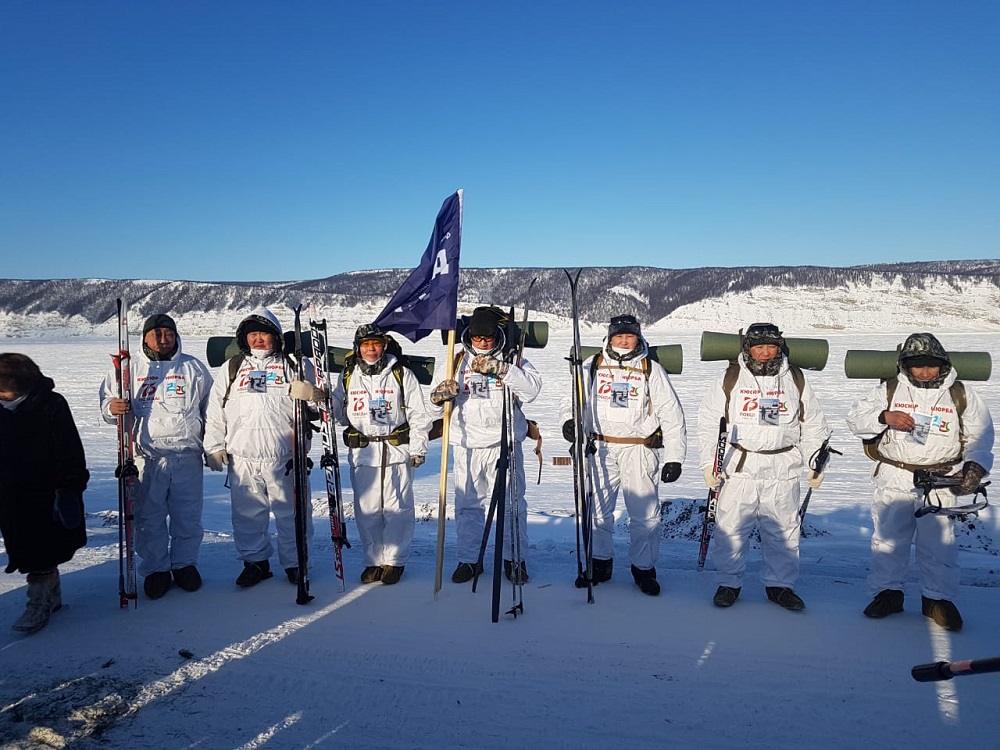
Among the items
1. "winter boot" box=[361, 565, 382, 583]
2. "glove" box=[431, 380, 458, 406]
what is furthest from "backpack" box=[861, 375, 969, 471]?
"winter boot" box=[361, 565, 382, 583]

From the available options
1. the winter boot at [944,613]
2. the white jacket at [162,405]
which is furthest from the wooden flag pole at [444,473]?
the winter boot at [944,613]

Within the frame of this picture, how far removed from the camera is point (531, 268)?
11738 centimetres

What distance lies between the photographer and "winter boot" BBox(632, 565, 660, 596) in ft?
18.2

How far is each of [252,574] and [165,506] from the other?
95 centimetres

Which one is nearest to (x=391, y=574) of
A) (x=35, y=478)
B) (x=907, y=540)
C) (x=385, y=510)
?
(x=385, y=510)

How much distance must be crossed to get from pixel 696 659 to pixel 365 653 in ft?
7.53

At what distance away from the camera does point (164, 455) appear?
554cm

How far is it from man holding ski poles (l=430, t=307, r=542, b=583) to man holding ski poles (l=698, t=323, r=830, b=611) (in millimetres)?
1664

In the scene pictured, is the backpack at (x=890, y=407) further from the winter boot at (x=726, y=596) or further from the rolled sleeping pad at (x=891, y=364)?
the winter boot at (x=726, y=596)

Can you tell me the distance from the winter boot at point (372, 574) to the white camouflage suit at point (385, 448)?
12 cm

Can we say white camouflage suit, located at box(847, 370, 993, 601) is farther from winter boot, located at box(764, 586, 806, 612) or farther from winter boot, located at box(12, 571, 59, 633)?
winter boot, located at box(12, 571, 59, 633)

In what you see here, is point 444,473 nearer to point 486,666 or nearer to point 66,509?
point 486,666

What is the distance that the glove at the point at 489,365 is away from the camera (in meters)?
5.50

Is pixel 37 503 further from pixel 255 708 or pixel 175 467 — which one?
pixel 255 708
